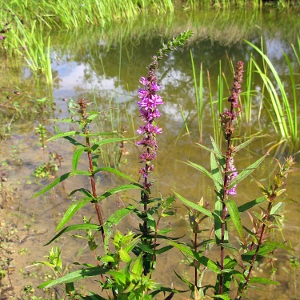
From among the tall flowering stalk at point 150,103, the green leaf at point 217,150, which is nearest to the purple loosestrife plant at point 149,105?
the tall flowering stalk at point 150,103

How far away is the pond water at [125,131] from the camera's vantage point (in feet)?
7.73

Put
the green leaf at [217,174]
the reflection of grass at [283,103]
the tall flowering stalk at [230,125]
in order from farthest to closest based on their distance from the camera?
the reflection of grass at [283,103]
the green leaf at [217,174]
the tall flowering stalk at [230,125]

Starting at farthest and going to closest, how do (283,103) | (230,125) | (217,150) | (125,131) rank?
(283,103), (125,131), (217,150), (230,125)

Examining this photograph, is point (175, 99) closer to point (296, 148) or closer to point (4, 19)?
point (296, 148)

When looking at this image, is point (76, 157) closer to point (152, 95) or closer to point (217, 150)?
point (152, 95)

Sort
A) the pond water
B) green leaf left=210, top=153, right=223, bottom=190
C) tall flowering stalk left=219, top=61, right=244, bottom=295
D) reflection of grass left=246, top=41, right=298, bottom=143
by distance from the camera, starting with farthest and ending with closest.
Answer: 1. reflection of grass left=246, top=41, right=298, bottom=143
2. the pond water
3. green leaf left=210, top=153, right=223, bottom=190
4. tall flowering stalk left=219, top=61, right=244, bottom=295

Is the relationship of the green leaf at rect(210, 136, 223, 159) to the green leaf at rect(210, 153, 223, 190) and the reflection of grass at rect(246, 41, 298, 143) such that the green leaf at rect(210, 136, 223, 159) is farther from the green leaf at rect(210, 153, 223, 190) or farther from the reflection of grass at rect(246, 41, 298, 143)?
the reflection of grass at rect(246, 41, 298, 143)

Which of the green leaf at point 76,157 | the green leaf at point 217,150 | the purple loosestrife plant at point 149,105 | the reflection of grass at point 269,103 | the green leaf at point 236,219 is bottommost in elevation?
the reflection of grass at point 269,103

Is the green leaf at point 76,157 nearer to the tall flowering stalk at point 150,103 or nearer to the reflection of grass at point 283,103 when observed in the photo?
the tall flowering stalk at point 150,103

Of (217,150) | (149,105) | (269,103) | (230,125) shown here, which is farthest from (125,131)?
(269,103)

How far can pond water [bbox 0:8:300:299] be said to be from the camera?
236 centimetres

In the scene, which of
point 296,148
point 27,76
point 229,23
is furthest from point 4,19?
point 229,23

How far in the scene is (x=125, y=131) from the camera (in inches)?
77.9

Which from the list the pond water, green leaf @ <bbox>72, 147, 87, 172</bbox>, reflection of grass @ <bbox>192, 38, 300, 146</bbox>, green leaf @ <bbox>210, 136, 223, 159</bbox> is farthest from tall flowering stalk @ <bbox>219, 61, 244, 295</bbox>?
reflection of grass @ <bbox>192, 38, 300, 146</bbox>
